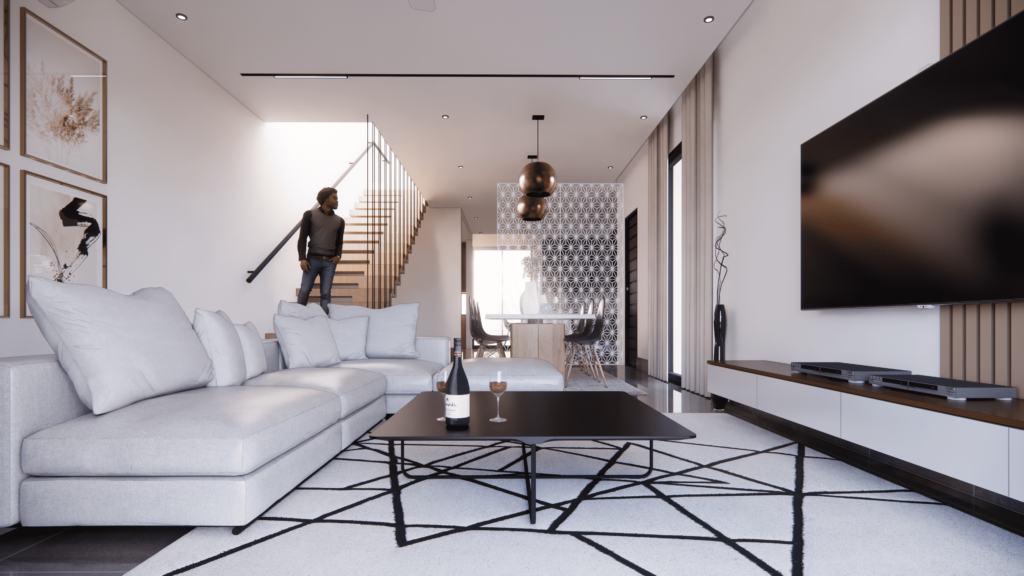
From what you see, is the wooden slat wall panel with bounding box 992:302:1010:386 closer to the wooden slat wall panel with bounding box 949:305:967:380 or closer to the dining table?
the wooden slat wall panel with bounding box 949:305:967:380

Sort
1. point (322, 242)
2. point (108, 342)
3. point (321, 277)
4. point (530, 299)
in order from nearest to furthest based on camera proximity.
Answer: point (108, 342) → point (530, 299) → point (322, 242) → point (321, 277)

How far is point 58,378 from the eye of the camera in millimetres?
1838

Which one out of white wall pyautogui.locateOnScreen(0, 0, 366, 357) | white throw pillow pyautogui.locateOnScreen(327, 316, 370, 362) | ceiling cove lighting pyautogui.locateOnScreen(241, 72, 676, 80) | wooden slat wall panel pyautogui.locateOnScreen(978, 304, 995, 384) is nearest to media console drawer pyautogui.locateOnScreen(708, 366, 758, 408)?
wooden slat wall panel pyautogui.locateOnScreen(978, 304, 995, 384)

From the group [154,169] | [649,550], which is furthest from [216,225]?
[649,550]

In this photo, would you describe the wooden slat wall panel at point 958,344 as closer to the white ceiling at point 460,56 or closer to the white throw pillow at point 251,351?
the white ceiling at point 460,56

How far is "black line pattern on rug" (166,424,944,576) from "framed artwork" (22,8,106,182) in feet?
8.98

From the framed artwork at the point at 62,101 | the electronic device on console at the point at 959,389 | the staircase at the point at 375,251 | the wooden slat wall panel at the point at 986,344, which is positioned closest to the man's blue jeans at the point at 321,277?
the staircase at the point at 375,251

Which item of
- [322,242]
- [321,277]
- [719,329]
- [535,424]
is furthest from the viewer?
[321,277]

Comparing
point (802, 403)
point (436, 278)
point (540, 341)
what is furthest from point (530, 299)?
point (436, 278)

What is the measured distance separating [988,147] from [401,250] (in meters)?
7.24

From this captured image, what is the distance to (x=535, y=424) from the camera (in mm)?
2023

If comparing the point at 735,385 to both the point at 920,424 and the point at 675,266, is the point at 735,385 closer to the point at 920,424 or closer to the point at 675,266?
the point at 920,424

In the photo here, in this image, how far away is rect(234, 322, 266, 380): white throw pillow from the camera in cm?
292

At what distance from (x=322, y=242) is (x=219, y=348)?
3115mm
